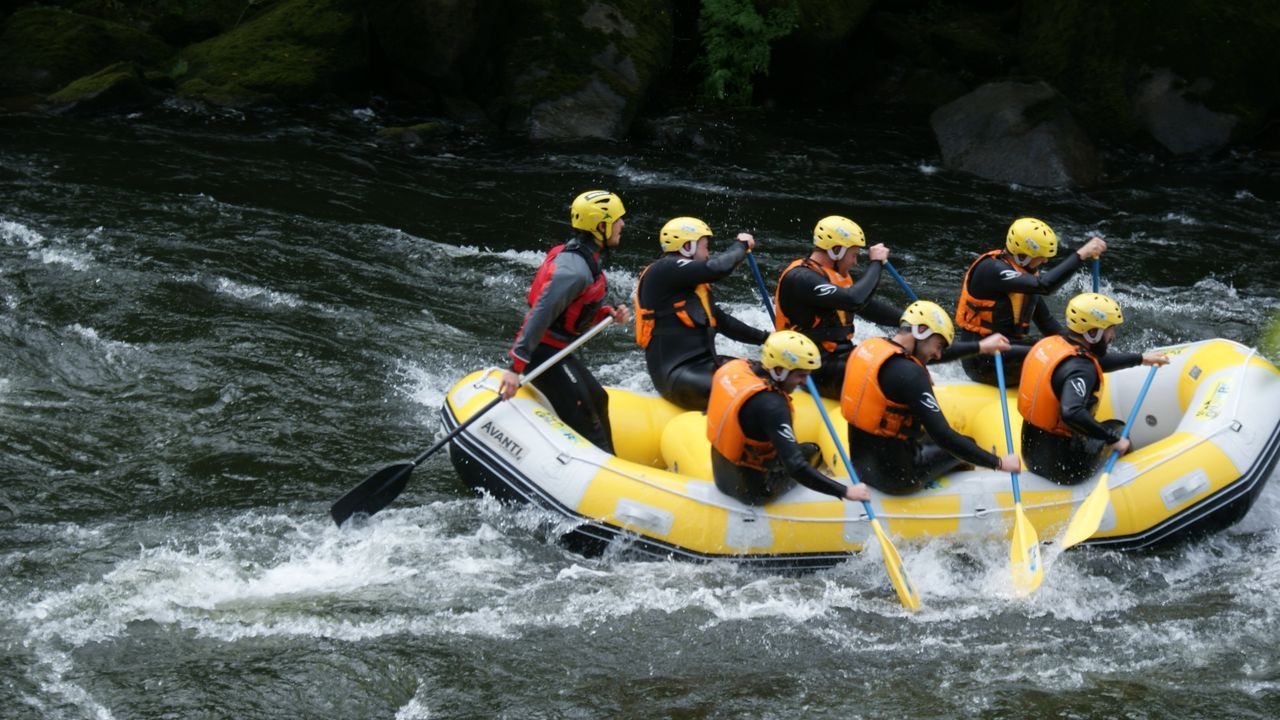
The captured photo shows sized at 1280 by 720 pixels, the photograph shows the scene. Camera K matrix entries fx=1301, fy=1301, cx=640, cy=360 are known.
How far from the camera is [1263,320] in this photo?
10758 mm

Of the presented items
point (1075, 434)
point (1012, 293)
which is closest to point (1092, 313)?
point (1075, 434)

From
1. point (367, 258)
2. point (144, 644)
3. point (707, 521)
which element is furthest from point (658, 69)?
point (144, 644)

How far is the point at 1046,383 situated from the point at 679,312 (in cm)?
200

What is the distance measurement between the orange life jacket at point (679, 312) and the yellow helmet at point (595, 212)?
1.40 ft

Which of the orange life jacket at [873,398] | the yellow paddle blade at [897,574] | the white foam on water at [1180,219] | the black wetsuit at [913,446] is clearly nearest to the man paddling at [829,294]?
the black wetsuit at [913,446]

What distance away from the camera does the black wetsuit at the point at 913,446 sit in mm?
6297

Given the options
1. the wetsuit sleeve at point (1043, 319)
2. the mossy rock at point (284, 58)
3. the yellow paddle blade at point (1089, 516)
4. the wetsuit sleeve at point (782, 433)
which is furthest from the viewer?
the mossy rock at point (284, 58)

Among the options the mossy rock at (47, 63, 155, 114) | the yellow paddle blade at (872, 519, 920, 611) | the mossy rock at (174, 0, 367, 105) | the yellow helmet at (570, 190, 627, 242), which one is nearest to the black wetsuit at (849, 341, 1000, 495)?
the yellow paddle blade at (872, 519, 920, 611)

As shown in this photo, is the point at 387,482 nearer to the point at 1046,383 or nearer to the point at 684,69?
the point at 1046,383

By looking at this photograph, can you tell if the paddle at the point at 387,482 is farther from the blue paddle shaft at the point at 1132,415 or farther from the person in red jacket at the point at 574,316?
the blue paddle shaft at the point at 1132,415

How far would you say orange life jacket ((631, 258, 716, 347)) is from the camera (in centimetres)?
728

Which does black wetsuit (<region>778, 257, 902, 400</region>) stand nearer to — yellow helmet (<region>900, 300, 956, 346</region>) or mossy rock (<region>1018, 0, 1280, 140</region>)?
yellow helmet (<region>900, 300, 956, 346</region>)

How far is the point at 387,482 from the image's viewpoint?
6.87m

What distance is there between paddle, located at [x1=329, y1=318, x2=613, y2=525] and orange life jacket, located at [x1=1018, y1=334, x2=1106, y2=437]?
225 cm
